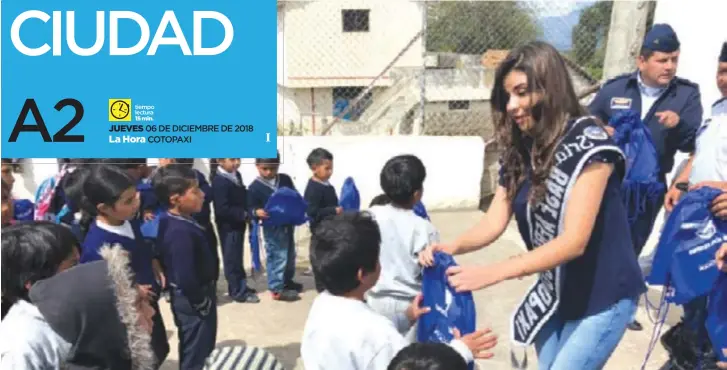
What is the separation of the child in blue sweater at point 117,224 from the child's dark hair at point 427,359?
1.57m

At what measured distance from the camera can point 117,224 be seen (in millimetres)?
3131

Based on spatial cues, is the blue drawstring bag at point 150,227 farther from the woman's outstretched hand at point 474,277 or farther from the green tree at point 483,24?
the green tree at point 483,24

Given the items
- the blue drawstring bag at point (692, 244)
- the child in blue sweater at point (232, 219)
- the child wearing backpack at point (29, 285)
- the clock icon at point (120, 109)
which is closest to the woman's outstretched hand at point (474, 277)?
the child wearing backpack at point (29, 285)

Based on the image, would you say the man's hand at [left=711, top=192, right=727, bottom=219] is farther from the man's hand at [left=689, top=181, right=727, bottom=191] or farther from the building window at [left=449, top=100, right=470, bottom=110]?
the building window at [left=449, top=100, right=470, bottom=110]

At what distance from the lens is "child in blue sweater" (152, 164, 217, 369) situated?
130 inches

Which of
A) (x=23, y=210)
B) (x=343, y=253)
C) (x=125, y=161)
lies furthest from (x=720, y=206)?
(x=125, y=161)

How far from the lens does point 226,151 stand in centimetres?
586

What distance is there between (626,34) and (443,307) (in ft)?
16.9

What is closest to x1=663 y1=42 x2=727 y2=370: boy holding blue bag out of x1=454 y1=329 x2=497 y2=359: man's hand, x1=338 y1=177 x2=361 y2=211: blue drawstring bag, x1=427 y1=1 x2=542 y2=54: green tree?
x1=454 y1=329 x2=497 y2=359: man's hand

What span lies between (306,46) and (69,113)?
8.72 metres

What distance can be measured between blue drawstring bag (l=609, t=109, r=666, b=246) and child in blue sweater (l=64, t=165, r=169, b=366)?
230 centimetres

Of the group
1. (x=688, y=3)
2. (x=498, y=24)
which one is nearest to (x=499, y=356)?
(x=688, y=3)

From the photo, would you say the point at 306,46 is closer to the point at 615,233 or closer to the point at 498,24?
the point at 498,24

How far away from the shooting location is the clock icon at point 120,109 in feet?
20.7
